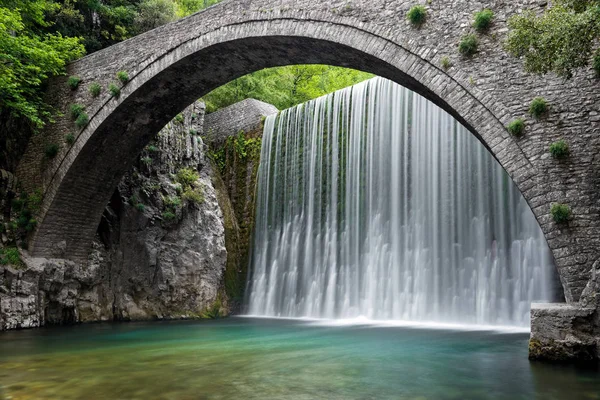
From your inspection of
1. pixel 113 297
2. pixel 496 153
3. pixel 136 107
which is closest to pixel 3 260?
pixel 113 297

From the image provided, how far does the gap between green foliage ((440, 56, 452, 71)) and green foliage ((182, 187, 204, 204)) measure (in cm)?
941

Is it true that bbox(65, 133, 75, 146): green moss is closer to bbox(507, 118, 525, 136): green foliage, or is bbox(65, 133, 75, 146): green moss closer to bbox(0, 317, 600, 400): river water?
bbox(0, 317, 600, 400): river water

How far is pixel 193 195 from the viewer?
1581 cm

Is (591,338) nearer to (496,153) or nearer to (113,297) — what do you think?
(496,153)

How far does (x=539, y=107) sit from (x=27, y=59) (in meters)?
11.7

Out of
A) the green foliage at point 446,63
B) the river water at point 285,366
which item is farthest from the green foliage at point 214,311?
the green foliage at point 446,63

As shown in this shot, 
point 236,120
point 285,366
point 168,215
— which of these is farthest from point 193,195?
point 285,366

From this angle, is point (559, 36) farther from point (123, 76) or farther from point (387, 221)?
point (123, 76)

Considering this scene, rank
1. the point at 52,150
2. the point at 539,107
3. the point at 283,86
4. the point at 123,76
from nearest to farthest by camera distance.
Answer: the point at 539,107 < the point at 123,76 < the point at 52,150 < the point at 283,86

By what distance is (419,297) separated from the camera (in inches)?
493

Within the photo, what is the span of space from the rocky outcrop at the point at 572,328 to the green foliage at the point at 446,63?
370cm

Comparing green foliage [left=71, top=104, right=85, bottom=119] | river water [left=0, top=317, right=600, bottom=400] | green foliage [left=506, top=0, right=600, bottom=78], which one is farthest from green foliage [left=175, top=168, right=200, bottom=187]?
green foliage [left=506, top=0, right=600, bottom=78]

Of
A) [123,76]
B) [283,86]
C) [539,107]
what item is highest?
[283,86]

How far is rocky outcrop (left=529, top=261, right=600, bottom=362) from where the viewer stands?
598 cm
